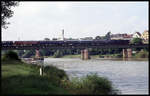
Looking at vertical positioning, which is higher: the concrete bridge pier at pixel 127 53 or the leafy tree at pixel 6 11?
the leafy tree at pixel 6 11

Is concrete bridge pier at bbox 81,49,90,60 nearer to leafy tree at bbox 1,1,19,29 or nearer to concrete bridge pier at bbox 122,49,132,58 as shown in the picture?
concrete bridge pier at bbox 122,49,132,58

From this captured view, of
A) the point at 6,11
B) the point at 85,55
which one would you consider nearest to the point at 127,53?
the point at 85,55

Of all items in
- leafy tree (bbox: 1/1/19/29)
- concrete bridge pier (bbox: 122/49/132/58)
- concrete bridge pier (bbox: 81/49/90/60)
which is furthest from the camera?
concrete bridge pier (bbox: 81/49/90/60)

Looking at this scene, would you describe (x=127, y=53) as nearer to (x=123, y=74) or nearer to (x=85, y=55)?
(x=85, y=55)

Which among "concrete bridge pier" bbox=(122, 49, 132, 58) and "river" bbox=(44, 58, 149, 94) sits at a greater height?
"concrete bridge pier" bbox=(122, 49, 132, 58)

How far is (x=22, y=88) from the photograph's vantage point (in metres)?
15.1

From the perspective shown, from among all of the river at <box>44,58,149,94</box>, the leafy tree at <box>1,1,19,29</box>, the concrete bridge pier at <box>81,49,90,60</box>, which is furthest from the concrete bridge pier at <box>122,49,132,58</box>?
the leafy tree at <box>1,1,19,29</box>

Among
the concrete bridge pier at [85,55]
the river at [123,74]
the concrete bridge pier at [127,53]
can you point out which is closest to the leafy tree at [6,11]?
the river at [123,74]

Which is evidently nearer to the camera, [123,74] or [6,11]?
[6,11]

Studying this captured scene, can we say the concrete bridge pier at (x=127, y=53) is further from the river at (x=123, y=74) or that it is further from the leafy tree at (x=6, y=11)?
the leafy tree at (x=6, y=11)

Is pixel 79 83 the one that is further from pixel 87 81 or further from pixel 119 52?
pixel 119 52

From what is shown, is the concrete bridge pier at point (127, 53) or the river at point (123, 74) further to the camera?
the concrete bridge pier at point (127, 53)

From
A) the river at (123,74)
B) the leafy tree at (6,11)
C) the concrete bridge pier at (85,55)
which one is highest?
the leafy tree at (6,11)

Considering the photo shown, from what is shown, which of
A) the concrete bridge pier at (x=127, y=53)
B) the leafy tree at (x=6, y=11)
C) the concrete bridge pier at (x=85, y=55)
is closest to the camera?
the leafy tree at (x=6, y=11)
